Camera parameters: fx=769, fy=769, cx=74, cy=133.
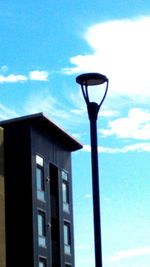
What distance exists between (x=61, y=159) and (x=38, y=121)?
5.54 meters

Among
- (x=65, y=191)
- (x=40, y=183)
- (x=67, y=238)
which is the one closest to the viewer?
(x=40, y=183)

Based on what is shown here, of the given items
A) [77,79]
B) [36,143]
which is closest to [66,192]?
[36,143]

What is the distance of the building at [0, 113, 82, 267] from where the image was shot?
48062mm

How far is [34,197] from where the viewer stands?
4884 cm

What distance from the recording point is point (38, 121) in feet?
165

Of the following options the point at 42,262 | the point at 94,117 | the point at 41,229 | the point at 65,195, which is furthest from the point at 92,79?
the point at 65,195

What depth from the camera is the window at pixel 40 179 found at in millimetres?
49969

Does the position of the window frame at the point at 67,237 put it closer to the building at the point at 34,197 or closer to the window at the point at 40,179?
the building at the point at 34,197

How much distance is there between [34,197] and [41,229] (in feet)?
7.66

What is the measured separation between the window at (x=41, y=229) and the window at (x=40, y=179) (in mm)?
1099

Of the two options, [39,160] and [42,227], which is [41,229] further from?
[39,160]

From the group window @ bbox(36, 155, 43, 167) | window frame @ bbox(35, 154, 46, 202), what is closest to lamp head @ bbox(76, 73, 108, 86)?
window frame @ bbox(35, 154, 46, 202)

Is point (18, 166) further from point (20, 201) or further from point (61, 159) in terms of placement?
point (61, 159)

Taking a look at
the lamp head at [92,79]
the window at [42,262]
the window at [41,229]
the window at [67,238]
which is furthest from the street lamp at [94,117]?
the window at [67,238]
